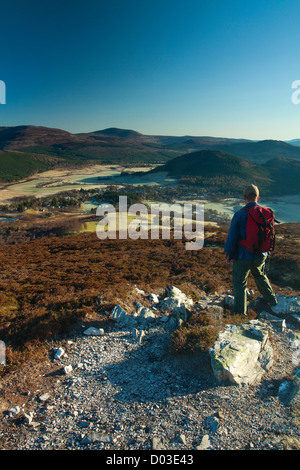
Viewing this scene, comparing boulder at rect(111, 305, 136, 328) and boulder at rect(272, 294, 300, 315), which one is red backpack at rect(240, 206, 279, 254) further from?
boulder at rect(111, 305, 136, 328)

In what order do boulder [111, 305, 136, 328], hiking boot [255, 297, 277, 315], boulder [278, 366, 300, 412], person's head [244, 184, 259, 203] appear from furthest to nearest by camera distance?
hiking boot [255, 297, 277, 315], boulder [111, 305, 136, 328], person's head [244, 184, 259, 203], boulder [278, 366, 300, 412]

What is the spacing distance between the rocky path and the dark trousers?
130 cm

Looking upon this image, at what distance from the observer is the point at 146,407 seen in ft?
13.6

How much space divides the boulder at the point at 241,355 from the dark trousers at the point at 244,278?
1.03 m

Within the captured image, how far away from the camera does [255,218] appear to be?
229 inches

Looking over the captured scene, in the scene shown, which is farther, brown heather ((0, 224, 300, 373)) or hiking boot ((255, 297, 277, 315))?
hiking boot ((255, 297, 277, 315))

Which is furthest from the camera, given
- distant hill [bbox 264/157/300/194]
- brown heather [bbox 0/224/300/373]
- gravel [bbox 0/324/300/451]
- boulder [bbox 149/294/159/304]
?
distant hill [bbox 264/157/300/194]

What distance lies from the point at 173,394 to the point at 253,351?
1.77 m

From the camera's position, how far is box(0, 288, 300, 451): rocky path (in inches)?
140

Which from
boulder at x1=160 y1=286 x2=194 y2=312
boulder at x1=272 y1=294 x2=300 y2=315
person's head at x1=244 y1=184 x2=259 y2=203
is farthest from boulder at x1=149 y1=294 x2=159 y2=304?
person's head at x1=244 y1=184 x2=259 y2=203

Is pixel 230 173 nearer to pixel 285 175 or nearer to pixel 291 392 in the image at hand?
pixel 285 175
